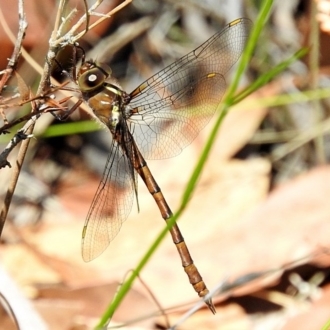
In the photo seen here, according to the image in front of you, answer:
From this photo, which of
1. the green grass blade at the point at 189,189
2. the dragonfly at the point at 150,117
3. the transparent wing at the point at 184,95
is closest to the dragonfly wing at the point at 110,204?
the dragonfly at the point at 150,117

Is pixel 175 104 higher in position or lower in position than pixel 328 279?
higher

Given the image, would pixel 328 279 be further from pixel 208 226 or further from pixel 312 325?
pixel 208 226

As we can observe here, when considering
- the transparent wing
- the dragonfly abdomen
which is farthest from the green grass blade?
the transparent wing

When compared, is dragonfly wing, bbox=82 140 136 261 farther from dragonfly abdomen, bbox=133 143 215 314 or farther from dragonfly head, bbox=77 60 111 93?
dragonfly head, bbox=77 60 111 93

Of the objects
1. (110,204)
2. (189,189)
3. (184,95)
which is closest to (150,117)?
(184,95)

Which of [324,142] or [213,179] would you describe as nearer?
[213,179]

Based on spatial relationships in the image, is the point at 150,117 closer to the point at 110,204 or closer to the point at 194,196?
the point at 110,204

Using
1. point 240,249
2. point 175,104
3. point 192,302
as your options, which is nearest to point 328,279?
point 240,249

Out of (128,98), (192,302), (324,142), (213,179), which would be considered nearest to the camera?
(128,98)
